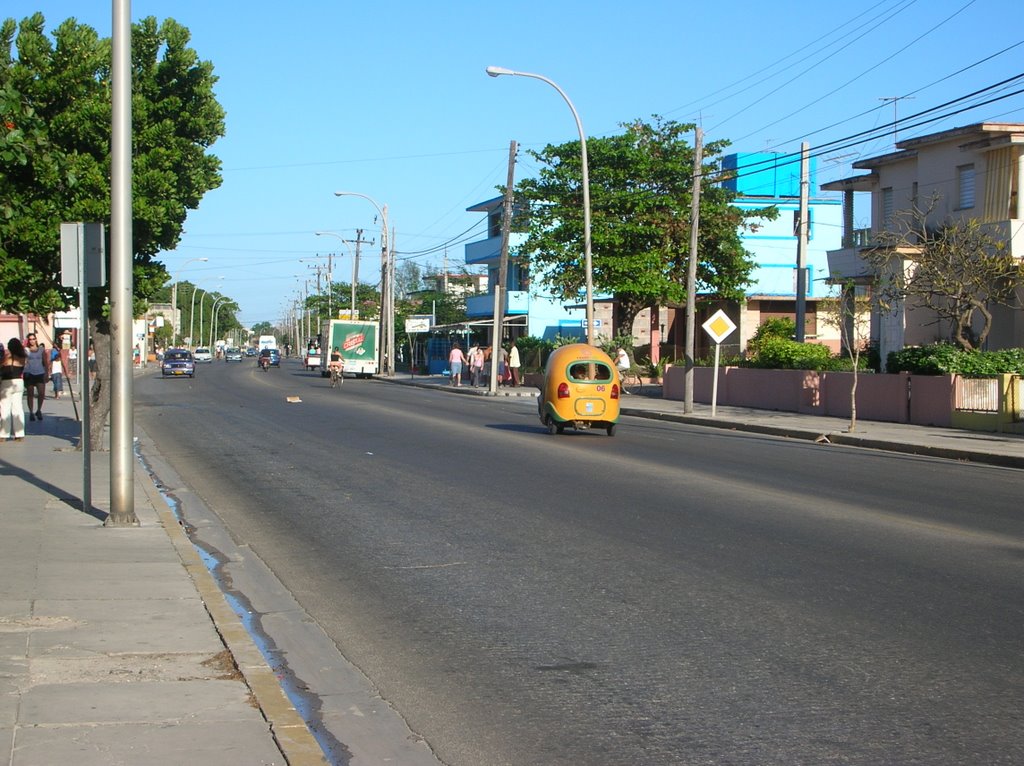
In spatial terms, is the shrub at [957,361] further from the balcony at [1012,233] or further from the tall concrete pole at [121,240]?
the tall concrete pole at [121,240]

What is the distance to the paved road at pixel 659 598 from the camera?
5695 millimetres

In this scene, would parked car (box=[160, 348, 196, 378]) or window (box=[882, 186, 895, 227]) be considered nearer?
window (box=[882, 186, 895, 227])

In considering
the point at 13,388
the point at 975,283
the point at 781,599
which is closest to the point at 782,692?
the point at 781,599

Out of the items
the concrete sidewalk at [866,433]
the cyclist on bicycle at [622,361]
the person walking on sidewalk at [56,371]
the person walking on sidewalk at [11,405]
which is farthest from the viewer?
the cyclist on bicycle at [622,361]

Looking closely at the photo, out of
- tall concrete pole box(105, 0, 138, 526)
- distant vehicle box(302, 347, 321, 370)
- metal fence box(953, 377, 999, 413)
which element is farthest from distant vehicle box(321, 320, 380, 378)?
tall concrete pole box(105, 0, 138, 526)

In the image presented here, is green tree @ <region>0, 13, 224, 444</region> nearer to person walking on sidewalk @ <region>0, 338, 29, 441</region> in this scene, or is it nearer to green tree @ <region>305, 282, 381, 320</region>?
person walking on sidewalk @ <region>0, 338, 29, 441</region>

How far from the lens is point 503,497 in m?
14.2

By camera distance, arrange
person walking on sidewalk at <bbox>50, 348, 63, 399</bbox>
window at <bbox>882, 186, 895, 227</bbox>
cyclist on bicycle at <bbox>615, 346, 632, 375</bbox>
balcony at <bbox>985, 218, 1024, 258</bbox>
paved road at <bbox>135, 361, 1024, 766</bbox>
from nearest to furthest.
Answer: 1. paved road at <bbox>135, 361, 1024, 766</bbox>
2. balcony at <bbox>985, 218, 1024, 258</bbox>
3. person walking on sidewalk at <bbox>50, 348, 63, 399</bbox>
4. window at <bbox>882, 186, 895, 227</bbox>
5. cyclist on bicycle at <bbox>615, 346, 632, 375</bbox>

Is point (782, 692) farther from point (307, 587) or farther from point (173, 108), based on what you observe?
point (173, 108)

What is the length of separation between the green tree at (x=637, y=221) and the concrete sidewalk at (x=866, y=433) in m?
11.7

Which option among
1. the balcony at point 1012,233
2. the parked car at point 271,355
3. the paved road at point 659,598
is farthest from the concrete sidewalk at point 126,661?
the parked car at point 271,355

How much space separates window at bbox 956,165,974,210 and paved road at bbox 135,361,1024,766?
54.8ft

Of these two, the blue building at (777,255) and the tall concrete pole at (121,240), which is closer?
the tall concrete pole at (121,240)

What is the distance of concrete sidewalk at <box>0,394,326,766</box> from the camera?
5098mm
